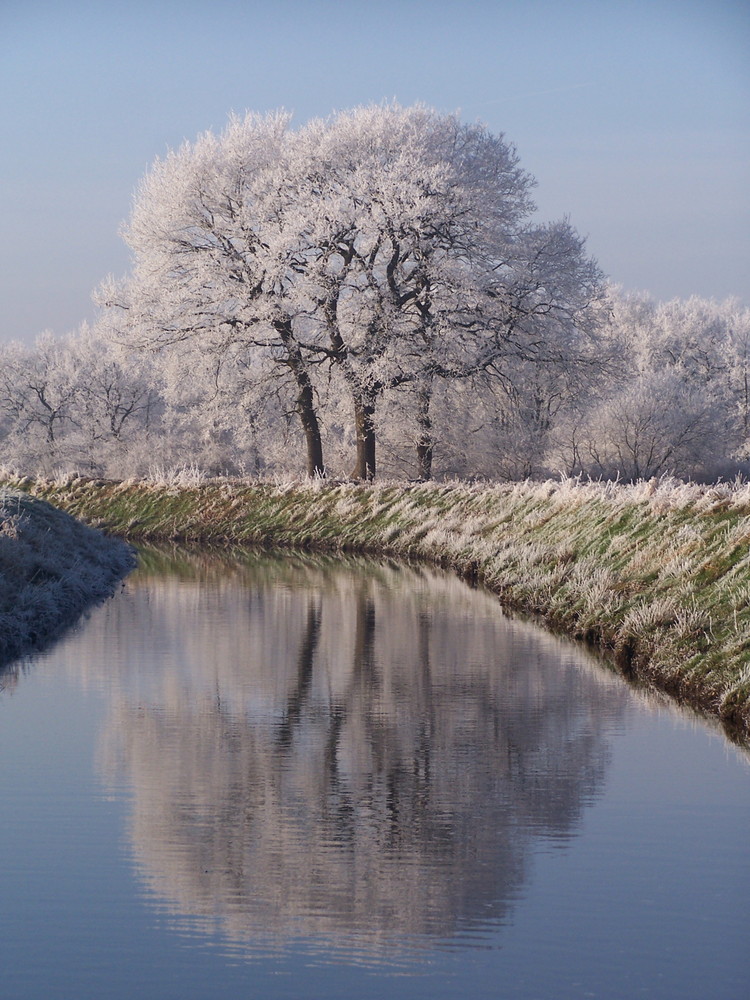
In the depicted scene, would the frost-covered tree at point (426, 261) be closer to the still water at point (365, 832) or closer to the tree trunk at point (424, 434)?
the tree trunk at point (424, 434)

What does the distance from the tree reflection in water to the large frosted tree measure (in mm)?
17667

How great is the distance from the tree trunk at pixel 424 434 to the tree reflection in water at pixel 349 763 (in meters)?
18.2

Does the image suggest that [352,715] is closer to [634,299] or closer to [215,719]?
[215,719]

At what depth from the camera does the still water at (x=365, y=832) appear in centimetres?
730

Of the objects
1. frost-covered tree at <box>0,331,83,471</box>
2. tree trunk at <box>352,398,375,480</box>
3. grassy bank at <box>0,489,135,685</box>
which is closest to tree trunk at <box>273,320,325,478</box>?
tree trunk at <box>352,398,375,480</box>

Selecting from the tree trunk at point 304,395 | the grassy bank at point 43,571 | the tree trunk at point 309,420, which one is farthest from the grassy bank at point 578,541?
the grassy bank at point 43,571

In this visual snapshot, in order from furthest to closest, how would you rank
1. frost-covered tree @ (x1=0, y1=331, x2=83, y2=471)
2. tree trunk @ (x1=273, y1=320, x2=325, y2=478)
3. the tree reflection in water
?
frost-covered tree @ (x1=0, y1=331, x2=83, y2=471) → tree trunk @ (x1=273, y1=320, x2=325, y2=478) → the tree reflection in water

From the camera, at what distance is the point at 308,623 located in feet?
70.7

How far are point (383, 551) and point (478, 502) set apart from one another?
3587mm

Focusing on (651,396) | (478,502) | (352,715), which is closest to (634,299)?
(651,396)

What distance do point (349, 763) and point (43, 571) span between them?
41.1 feet

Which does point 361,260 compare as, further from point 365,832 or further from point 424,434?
point 365,832

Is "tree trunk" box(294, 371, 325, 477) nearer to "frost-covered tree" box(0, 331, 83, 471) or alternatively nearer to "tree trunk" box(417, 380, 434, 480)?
"tree trunk" box(417, 380, 434, 480)

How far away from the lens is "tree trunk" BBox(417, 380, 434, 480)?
3969cm
